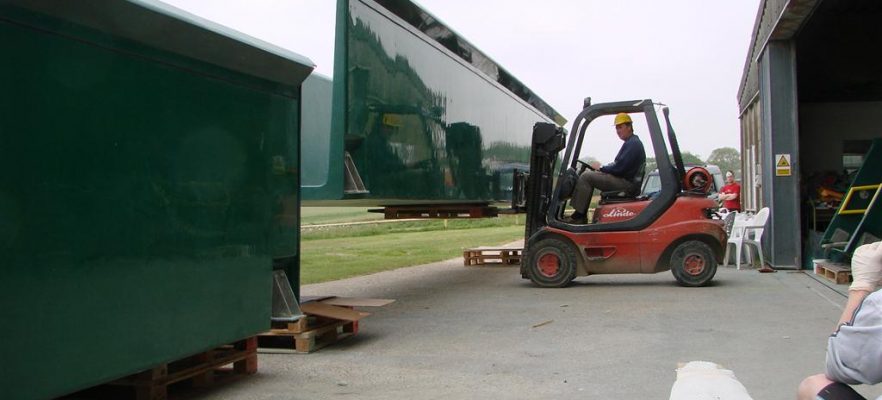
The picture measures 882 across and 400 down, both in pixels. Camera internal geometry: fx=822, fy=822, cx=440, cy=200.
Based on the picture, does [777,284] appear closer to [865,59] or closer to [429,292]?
[429,292]

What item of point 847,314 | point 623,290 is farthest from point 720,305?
point 847,314

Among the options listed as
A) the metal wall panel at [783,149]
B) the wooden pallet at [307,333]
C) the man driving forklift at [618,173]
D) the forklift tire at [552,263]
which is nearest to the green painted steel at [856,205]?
the metal wall panel at [783,149]

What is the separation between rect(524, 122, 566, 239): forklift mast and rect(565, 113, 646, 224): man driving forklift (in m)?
0.81

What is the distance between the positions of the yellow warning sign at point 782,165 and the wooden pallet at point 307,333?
8088 mm

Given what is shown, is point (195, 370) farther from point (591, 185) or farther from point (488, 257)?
point (488, 257)

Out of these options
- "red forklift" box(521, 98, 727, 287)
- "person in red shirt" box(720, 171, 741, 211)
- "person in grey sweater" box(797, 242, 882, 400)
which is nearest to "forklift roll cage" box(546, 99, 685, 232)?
"red forklift" box(521, 98, 727, 287)

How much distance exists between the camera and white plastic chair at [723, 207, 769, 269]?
1261cm

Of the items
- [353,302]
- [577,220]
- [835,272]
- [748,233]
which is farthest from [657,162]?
[353,302]

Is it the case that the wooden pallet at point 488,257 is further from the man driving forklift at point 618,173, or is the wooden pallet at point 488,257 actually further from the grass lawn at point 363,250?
the man driving forklift at point 618,173

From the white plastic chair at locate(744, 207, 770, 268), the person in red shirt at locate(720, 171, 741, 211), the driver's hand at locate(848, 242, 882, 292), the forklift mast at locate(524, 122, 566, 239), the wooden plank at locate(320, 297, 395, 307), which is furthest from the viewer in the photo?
the person in red shirt at locate(720, 171, 741, 211)

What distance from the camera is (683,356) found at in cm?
592

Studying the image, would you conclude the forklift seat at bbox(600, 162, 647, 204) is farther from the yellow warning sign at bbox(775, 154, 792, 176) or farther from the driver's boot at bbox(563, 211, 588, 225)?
the yellow warning sign at bbox(775, 154, 792, 176)

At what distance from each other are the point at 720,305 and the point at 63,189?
7.07 meters

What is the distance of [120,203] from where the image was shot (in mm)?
3609
